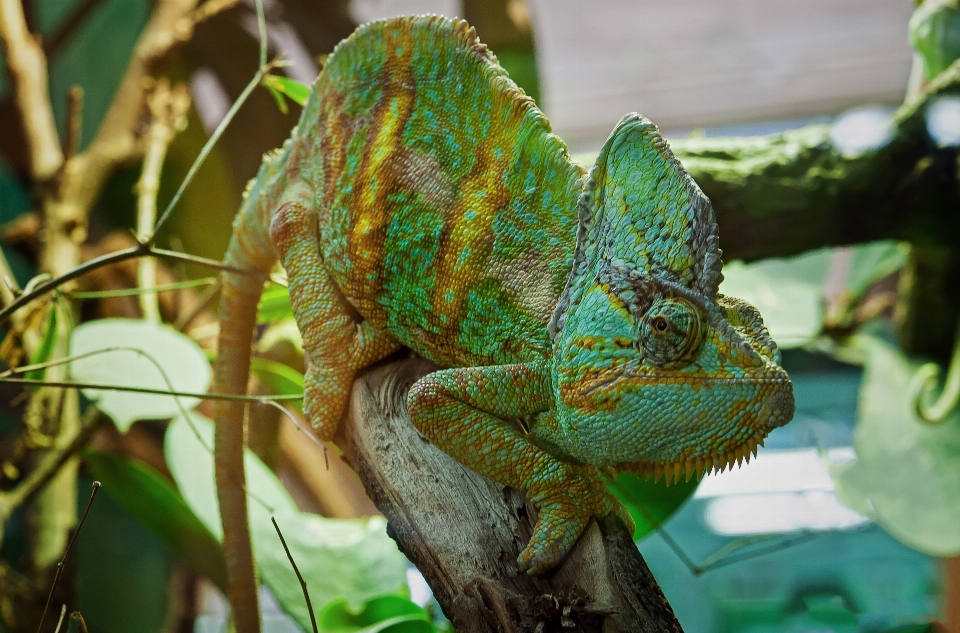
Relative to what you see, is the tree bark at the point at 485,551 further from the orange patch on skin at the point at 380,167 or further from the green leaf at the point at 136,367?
the green leaf at the point at 136,367

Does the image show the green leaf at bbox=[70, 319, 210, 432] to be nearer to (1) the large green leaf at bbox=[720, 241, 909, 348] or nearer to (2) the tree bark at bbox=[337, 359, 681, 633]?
(2) the tree bark at bbox=[337, 359, 681, 633]

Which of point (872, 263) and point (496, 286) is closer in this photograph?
point (496, 286)

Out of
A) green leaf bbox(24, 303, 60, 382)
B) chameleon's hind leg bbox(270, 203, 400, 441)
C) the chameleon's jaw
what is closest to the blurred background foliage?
green leaf bbox(24, 303, 60, 382)

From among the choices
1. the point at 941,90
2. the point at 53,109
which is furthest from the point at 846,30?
the point at 53,109

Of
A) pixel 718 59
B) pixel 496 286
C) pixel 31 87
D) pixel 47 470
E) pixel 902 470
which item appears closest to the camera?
pixel 496 286

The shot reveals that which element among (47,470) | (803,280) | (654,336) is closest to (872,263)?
(803,280)

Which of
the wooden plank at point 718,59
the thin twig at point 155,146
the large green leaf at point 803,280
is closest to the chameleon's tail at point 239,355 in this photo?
the thin twig at point 155,146

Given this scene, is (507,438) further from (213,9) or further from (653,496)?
(213,9)
